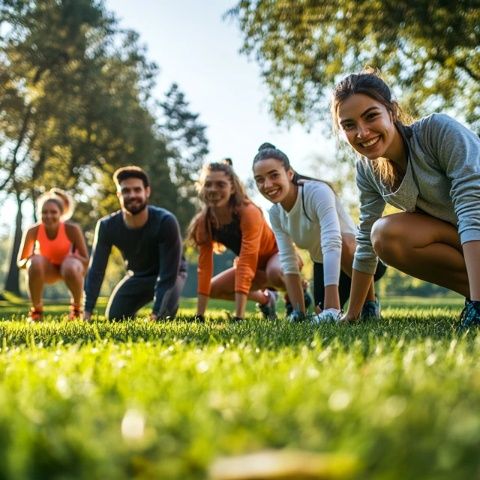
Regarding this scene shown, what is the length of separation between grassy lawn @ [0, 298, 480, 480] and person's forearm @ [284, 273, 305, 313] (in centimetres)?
422

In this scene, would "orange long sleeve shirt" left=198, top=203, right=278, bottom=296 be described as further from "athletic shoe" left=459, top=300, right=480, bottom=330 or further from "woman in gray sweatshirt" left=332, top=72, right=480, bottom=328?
"athletic shoe" left=459, top=300, right=480, bottom=330

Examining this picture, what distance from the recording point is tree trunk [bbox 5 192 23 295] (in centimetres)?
2923

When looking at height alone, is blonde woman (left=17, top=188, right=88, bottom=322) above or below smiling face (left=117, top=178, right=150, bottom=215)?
below

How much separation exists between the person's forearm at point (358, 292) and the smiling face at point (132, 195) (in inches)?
119

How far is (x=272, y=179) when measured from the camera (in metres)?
5.98

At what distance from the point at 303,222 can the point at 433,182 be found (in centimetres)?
209

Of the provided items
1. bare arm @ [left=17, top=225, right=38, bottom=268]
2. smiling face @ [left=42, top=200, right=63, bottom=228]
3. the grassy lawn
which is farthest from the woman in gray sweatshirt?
bare arm @ [left=17, top=225, right=38, bottom=268]

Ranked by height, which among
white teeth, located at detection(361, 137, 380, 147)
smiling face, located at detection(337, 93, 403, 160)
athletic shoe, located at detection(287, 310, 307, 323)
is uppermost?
smiling face, located at detection(337, 93, 403, 160)

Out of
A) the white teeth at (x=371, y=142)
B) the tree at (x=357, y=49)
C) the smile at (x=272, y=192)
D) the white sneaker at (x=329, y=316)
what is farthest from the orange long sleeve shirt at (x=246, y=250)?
the tree at (x=357, y=49)

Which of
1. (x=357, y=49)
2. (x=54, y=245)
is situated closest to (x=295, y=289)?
(x=54, y=245)

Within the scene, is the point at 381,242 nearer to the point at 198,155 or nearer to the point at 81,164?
the point at 81,164

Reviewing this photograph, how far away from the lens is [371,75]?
164 inches

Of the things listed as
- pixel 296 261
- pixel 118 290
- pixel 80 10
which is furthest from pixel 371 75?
pixel 80 10

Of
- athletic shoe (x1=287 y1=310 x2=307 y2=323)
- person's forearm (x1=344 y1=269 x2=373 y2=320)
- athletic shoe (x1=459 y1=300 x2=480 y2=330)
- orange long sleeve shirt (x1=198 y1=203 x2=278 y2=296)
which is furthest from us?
orange long sleeve shirt (x1=198 y1=203 x2=278 y2=296)
